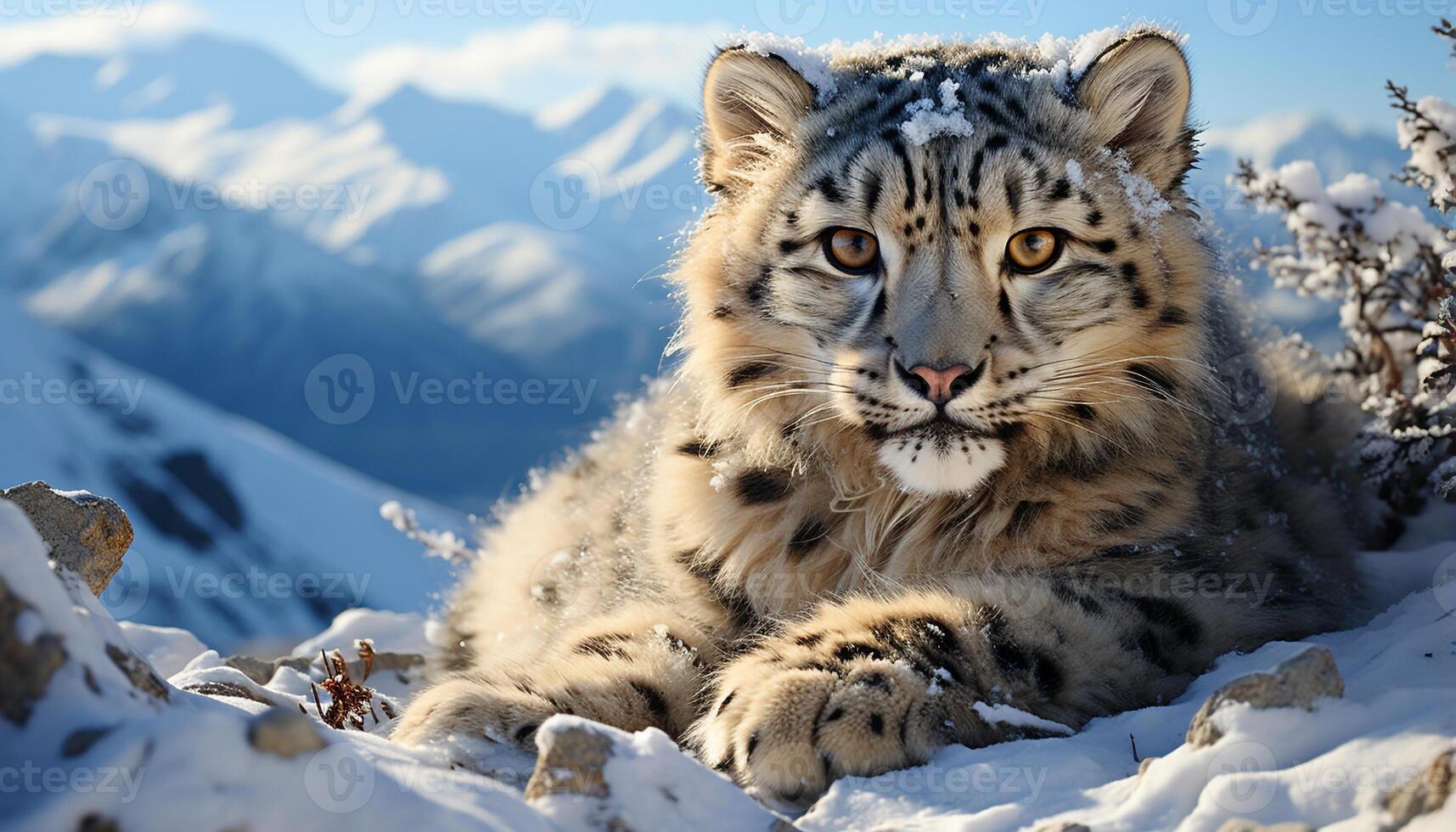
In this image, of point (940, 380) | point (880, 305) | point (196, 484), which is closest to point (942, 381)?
point (940, 380)

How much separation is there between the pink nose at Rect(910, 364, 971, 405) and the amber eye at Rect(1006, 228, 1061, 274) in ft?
1.54

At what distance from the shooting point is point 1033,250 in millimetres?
3328

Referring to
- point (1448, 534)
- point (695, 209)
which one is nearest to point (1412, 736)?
point (695, 209)

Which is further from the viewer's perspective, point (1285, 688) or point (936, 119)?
point (936, 119)

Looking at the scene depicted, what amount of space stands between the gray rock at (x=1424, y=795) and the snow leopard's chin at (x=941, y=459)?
4.78 feet

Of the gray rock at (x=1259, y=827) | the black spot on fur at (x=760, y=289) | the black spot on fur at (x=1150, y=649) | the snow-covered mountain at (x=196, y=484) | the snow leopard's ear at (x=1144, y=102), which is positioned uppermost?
the snow leopard's ear at (x=1144, y=102)

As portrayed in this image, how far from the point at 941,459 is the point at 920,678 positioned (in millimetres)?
749

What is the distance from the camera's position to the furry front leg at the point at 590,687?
293 centimetres

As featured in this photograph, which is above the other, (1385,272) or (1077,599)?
(1385,272)

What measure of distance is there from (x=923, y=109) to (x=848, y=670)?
1789 millimetres

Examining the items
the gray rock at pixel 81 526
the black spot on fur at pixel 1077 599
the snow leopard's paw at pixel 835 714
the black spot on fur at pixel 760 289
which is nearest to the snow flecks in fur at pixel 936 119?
the black spot on fur at pixel 760 289

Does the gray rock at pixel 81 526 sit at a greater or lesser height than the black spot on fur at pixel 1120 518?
lesser

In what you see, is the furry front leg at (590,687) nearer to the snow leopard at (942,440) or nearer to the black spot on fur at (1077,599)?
the snow leopard at (942,440)

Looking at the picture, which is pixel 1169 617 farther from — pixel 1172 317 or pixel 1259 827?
pixel 1259 827
